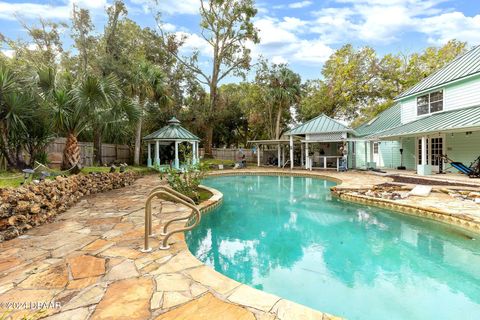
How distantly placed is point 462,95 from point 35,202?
1680 centimetres

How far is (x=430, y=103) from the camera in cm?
1372

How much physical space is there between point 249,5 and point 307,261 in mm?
21973

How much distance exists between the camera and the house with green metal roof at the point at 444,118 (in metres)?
11.0

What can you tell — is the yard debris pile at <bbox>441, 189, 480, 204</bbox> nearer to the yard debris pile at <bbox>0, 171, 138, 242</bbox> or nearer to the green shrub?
the green shrub

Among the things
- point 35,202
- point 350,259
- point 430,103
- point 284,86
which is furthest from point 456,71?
point 35,202

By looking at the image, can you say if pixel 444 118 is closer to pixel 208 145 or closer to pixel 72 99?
pixel 72 99

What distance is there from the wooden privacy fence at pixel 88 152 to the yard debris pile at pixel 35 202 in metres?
3.72

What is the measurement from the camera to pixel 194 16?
22.3m

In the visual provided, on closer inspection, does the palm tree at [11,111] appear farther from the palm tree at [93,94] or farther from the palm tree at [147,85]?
the palm tree at [147,85]

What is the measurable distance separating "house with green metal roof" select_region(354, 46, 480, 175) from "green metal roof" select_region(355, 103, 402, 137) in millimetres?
1392

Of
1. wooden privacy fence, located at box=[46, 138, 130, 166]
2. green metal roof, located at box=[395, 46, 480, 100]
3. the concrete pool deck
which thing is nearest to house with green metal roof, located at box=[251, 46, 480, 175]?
green metal roof, located at box=[395, 46, 480, 100]

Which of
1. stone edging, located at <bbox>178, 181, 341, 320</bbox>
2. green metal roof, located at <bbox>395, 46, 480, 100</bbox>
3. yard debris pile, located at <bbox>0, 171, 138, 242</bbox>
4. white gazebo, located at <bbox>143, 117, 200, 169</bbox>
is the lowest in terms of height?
stone edging, located at <bbox>178, 181, 341, 320</bbox>

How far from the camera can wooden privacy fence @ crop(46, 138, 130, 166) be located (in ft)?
39.9

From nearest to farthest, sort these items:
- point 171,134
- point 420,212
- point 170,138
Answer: point 420,212 → point 170,138 → point 171,134
